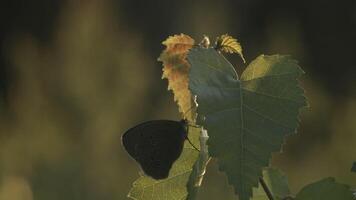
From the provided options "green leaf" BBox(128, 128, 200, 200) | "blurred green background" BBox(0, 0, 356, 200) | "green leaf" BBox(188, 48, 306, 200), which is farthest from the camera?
"blurred green background" BBox(0, 0, 356, 200)

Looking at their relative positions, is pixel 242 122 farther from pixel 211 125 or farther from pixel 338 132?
pixel 338 132

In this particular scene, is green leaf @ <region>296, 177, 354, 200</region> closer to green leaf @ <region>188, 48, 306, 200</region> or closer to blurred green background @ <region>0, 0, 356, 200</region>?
green leaf @ <region>188, 48, 306, 200</region>

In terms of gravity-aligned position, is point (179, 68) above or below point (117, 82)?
above

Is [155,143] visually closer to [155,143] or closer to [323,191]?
[155,143]

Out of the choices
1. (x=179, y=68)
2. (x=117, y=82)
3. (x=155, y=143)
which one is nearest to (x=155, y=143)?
(x=155, y=143)

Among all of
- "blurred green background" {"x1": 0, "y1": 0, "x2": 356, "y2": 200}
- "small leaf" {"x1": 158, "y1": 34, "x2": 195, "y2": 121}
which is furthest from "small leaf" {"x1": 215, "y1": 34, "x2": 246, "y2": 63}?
"blurred green background" {"x1": 0, "y1": 0, "x2": 356, "y2": 200}

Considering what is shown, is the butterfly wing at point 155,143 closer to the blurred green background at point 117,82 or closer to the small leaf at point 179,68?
the small leaf at point 179,68

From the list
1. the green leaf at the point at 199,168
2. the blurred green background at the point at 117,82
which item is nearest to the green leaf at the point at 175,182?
the green leaf at the point at 199,168

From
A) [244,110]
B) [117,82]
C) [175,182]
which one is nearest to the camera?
[244,110]
